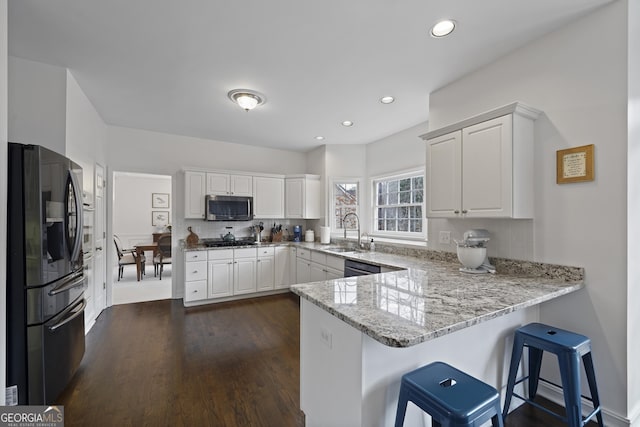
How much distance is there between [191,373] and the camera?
2.28 metres

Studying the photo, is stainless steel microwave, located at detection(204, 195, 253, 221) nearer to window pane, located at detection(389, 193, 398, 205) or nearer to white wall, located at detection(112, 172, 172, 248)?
window pane, located at detection(389, 193, 398, 205)

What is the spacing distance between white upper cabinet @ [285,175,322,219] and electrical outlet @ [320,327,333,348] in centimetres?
348

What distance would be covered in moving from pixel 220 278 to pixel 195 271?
0.37m

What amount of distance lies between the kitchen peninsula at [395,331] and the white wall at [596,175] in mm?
150

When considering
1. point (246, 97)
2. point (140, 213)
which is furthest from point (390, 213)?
point (140, 213)

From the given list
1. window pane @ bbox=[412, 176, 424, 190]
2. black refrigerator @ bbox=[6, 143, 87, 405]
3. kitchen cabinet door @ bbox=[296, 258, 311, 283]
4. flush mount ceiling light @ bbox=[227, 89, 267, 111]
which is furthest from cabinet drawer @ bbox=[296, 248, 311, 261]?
black refrigerator @ bbox=[6, 143, 87, 405]

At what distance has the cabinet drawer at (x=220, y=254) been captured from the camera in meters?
4.08

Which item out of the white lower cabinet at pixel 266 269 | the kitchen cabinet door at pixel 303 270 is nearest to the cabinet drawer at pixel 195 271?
the white lower cabinet at pixel 266 269

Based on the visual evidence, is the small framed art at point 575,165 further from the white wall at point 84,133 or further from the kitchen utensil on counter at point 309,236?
the white wall at point 84,133

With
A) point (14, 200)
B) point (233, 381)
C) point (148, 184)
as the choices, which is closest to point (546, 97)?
point (233, 381)

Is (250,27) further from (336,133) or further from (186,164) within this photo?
(186,164)

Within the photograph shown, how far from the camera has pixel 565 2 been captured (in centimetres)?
169

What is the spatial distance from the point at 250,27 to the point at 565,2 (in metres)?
1.98

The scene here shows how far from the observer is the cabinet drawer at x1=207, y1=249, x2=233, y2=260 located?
4085mm
